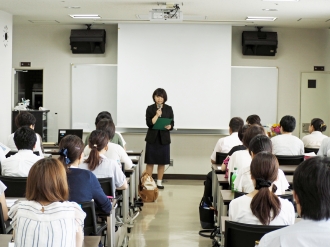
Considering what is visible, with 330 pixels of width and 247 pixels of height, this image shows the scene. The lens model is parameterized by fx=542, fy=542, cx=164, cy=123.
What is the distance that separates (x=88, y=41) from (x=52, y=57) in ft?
2.91

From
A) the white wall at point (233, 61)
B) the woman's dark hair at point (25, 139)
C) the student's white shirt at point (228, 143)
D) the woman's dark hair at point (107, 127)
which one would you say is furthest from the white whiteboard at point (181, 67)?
the woman's dark hair at point (25, 139)

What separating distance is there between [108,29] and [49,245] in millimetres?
8108

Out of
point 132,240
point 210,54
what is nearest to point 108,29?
point 210,54

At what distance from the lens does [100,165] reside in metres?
4.95

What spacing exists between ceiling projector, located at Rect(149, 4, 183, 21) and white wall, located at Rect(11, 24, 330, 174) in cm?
243

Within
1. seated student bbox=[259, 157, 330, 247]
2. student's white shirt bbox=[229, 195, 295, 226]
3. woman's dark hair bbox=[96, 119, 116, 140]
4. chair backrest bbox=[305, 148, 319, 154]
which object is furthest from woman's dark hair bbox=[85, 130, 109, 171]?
chair backrest bbox=[305, 148, 319, 154]

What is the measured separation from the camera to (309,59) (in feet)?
34.0

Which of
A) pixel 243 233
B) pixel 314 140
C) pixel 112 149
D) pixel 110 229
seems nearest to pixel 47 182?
pixel 243 233

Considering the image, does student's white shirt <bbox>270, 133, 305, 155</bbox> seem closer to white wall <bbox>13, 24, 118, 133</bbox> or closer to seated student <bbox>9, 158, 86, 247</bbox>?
seated student <bbox>9, 158, 86, 247</bbox>

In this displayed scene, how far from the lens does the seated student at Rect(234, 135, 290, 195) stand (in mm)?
4207

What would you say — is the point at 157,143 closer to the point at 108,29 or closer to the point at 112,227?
the point at 108,29

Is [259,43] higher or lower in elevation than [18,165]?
higher

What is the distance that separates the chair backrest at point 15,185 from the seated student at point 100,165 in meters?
0.71

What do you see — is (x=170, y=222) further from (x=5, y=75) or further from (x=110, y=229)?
(x=5, y=75)
